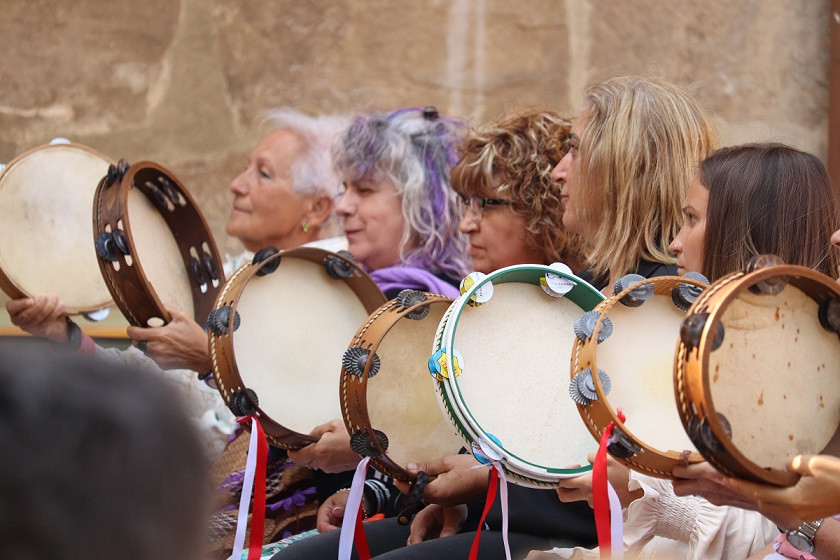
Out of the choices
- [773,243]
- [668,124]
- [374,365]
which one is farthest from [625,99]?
[374,365]

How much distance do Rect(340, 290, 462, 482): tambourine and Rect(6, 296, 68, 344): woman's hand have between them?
112cm

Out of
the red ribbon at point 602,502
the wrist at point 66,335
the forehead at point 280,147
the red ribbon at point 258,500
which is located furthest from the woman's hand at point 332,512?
the forehead at point 280,147

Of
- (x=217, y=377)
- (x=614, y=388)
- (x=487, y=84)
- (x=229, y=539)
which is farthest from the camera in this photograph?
(x=487, y=84)

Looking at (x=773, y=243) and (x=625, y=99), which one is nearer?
(x=773, y=243)

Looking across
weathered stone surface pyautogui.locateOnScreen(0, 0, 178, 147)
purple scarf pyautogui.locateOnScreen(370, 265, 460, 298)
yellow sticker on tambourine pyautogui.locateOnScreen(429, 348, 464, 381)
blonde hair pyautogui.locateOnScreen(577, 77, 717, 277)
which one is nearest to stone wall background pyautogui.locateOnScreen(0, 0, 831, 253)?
weathered stone surface pyautogui.locateOnScreen(0, 0, 178, 147)

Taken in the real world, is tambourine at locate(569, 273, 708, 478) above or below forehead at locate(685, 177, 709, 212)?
below

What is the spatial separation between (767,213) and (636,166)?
53 centimetres

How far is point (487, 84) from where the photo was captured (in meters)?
4.47

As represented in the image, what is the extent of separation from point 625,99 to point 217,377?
3.98 feet

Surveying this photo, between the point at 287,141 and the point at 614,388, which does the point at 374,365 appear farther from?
the point at 287,141

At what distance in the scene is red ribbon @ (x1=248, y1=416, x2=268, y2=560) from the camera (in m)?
2.61

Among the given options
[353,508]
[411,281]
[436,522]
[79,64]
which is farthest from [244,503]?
[79,64]

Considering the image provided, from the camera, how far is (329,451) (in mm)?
2795

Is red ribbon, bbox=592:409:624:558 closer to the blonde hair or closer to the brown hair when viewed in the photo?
the brown hair
